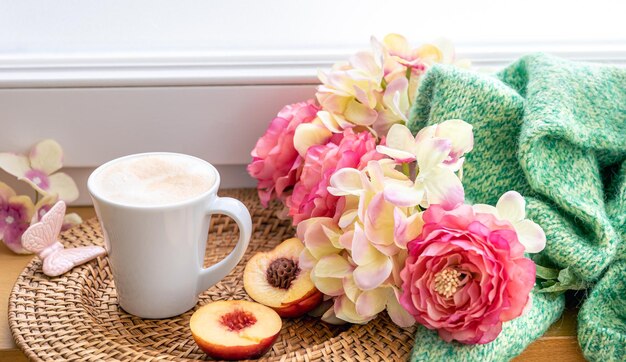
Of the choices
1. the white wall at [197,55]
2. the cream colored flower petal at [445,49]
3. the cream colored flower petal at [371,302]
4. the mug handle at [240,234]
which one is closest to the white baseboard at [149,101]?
the white wall at [197,55]

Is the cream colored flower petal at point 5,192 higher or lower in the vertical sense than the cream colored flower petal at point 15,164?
lower

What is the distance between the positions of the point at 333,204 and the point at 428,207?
0.10 m

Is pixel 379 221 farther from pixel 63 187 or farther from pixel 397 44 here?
pixel 63 187

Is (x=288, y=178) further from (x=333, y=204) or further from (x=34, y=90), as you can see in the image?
(x=34, y=90)

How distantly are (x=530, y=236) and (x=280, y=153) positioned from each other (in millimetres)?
282

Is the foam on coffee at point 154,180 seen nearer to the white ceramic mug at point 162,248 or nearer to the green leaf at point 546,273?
the white ceramic mug at point 162,248

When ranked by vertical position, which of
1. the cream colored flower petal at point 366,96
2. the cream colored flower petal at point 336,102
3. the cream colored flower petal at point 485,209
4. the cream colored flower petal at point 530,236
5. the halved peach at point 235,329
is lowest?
the halved peach at point 235,329

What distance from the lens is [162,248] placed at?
24.4 inches

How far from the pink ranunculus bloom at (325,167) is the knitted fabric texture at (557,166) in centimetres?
7

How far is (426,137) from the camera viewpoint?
2.02 feet

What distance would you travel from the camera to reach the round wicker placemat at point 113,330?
589 millimetres

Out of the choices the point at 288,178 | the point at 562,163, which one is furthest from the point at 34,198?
the point at 562,163

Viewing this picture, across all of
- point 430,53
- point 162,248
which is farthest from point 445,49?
point 162,248

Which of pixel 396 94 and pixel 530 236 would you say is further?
pixel 396 94
